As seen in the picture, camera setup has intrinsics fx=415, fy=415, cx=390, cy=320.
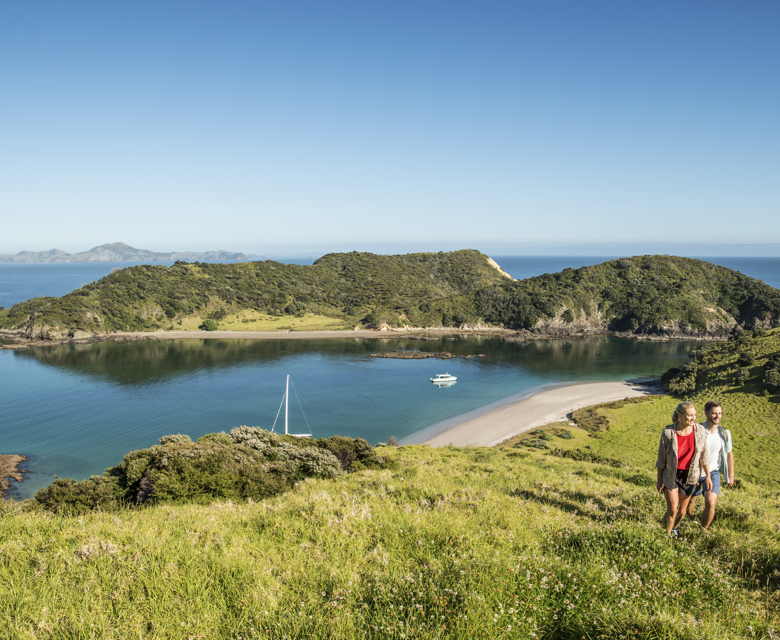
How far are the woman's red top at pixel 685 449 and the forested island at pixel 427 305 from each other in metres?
94.7

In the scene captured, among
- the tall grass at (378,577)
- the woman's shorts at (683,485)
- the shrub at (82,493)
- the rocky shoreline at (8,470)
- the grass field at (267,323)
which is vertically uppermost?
the tall grass at (378,577)

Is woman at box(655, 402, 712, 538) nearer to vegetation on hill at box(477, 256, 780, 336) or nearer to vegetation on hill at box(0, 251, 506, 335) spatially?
vegetation on hill at box(0, 251, 506, 335)

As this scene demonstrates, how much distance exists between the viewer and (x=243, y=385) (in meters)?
58.5

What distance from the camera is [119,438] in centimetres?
3878

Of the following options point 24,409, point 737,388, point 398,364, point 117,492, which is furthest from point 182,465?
point 398,364

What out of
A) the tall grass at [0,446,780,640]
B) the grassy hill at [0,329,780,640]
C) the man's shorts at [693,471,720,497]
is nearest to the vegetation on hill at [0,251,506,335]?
the man's shorts at [693,471,720,497]

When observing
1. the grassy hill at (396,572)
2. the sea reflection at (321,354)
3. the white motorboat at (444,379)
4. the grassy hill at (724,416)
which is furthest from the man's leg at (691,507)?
the sea reflection at (321,354)

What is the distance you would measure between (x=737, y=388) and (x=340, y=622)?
2143 inches

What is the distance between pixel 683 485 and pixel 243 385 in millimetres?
58231

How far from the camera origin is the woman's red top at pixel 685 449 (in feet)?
21.3

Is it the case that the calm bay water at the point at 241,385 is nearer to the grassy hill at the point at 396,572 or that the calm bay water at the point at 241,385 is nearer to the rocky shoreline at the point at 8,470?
the rocky shoreline at the point at 8,470

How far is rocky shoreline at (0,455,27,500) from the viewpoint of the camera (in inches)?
1137

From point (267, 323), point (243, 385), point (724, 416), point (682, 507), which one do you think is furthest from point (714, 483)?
point (267, 323)

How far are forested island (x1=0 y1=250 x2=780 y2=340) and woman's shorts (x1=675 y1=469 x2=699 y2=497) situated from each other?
311 feet
